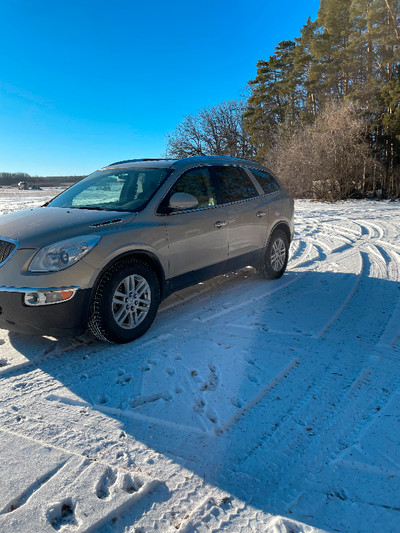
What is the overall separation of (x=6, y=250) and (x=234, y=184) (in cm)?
306

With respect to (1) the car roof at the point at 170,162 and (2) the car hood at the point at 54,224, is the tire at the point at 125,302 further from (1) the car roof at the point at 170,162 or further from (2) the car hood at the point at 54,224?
(1) the car roof at the point at 170,162

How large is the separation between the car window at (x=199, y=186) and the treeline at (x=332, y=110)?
19631 mm

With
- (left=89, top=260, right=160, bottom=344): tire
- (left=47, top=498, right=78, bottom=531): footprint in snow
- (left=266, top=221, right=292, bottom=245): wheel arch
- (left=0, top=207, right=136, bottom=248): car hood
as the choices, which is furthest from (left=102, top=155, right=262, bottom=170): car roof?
(left=47, top=498, right=78, bottom=531): footprint in snow

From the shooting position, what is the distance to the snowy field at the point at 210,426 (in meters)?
1.94

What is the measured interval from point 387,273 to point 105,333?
4.75 m

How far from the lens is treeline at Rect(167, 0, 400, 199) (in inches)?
910

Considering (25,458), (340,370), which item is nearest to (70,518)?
(25,458)

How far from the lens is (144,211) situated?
4.08 meters

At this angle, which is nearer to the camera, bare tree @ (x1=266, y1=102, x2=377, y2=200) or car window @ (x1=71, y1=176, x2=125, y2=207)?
car window @ (x1=71, y1=176, x2=125, y2=207)

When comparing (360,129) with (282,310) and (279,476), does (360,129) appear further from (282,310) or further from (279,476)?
(279,476)

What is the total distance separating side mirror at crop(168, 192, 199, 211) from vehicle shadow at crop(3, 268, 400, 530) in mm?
1288

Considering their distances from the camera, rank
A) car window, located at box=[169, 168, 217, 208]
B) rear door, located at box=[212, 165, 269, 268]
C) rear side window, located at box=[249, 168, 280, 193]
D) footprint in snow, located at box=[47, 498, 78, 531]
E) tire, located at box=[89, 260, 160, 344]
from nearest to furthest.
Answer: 1. footprint in snow, located at box=[47, 498, 78, 531]
2. tire, located at box=[89, 260, 160, 344]
3. car window, located at box=[169, 168, 217, 208]
4. rear door, located at box=[212, 165, 269, 268]
5. rear side window, located at box=[249, 168, 280, 193]

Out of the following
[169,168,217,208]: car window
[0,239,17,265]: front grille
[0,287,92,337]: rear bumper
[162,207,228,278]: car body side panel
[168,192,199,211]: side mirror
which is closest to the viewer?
[0,287,92,337]: rear bumper

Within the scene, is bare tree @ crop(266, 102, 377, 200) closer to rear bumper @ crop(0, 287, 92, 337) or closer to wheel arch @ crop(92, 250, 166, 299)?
wheel arch @ crop(92, 250, 166, 299)
